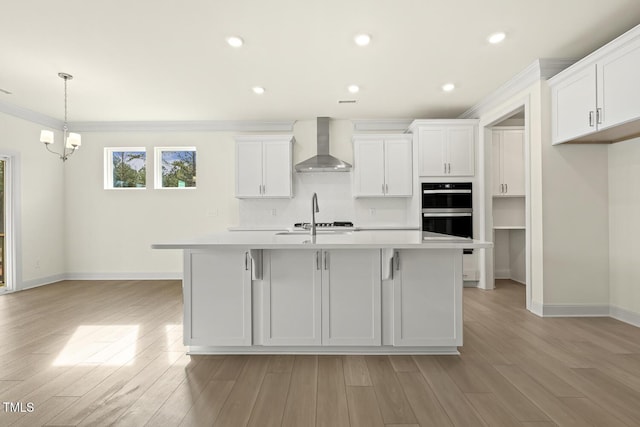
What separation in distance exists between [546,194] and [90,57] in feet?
16.0

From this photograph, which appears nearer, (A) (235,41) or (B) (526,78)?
(A) (235,41)

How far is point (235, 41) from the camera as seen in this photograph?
3.12 metres

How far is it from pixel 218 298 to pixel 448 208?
11.9 feet

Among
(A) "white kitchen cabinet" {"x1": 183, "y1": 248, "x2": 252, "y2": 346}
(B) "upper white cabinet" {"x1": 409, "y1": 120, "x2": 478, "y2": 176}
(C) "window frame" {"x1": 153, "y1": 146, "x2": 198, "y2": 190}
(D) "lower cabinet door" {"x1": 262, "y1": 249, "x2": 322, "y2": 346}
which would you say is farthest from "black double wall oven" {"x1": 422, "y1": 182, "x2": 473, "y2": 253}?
(C) "window frame" {"x1": 153, "y1": 146, "x2": 198, "y2": 190}

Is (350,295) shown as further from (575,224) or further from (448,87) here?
(448,87)

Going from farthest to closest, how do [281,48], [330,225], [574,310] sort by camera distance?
[330,225] → [574,310] → [281,48]

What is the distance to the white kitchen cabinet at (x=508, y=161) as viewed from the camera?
5164 mm

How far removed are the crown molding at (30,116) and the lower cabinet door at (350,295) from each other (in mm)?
5248

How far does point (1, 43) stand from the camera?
3137 millimetres

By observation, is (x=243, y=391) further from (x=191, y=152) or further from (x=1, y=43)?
(x=191, y=152)

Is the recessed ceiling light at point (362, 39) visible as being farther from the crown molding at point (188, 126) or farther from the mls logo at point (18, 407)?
the mls logo at point (18, 407)

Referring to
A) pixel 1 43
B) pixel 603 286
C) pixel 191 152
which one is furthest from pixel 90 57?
pixel 603 286

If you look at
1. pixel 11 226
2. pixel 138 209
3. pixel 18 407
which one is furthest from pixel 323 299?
pixel 11 226

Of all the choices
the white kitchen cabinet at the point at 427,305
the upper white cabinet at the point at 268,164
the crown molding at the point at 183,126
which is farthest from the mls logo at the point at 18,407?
the crown molding at the point at 183,126
